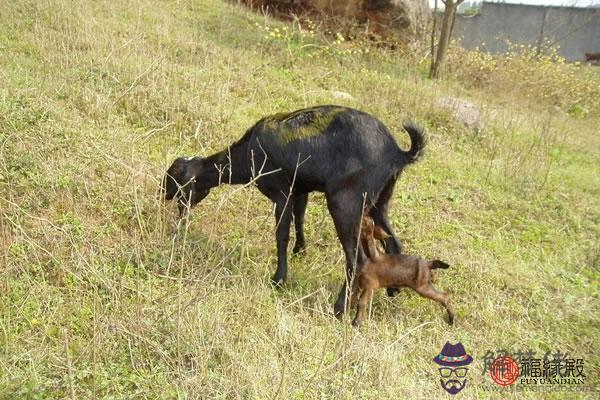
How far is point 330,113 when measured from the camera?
159 inches

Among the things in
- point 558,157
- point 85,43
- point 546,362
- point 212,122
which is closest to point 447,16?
point 558,157

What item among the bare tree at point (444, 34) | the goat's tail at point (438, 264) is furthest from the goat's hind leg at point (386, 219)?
the bare tree at point (444, 34)

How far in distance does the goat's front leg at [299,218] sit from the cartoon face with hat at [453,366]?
159 centimetres

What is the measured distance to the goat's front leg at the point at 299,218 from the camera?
15.1ft

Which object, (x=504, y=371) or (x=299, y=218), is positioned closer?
(x=504, y=371)

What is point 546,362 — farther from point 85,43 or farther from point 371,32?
Result: point 371,32

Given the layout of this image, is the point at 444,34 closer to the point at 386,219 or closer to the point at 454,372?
the point at 386,219

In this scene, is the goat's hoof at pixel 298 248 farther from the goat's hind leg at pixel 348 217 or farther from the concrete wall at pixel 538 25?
the concrete wall at pixel 538 25

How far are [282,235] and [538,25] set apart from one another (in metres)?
19.5

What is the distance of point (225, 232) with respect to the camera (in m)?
5.03

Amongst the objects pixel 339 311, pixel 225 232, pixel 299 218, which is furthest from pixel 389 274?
pixel 225 232

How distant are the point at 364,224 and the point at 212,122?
3329 millimetres

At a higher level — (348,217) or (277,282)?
(348,217)

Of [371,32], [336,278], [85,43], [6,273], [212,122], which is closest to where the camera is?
[6,273]
